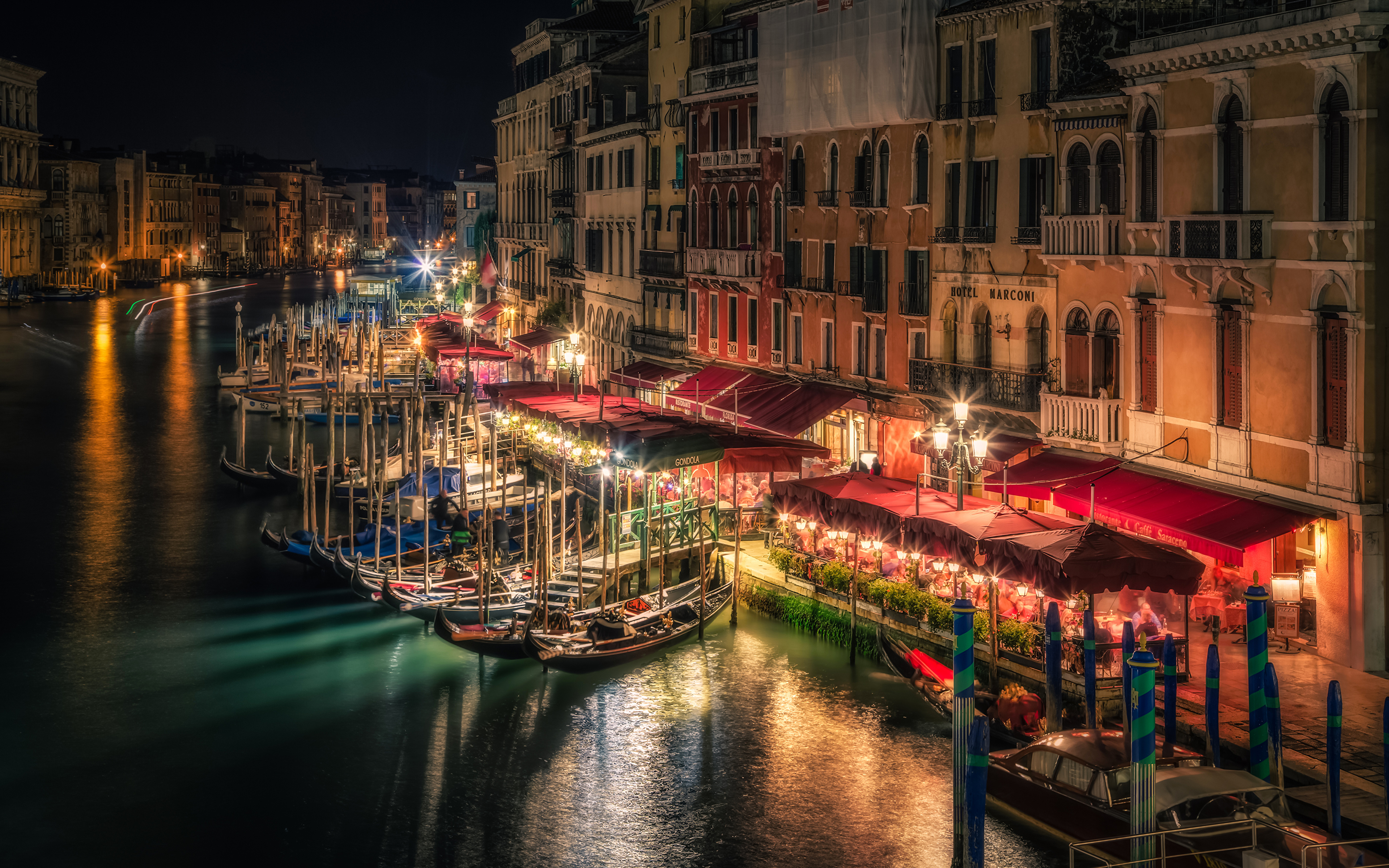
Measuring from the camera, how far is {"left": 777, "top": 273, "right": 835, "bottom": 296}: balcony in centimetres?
3584

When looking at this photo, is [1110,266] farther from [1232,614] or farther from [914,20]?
[914,20]

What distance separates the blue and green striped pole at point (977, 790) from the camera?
55.7 ft

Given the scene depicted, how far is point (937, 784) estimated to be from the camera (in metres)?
21.1

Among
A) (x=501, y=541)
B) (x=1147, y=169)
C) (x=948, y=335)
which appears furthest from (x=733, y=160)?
(x=1147, y=169)

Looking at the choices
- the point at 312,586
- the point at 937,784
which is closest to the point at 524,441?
the point at 312,586

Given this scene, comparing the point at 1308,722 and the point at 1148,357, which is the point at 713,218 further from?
the point at 1308,722

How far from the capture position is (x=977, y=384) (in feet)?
97.8

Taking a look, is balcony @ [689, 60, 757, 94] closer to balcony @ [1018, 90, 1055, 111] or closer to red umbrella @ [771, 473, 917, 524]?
Result: balcony @ [1018, 90, 1055, 111]

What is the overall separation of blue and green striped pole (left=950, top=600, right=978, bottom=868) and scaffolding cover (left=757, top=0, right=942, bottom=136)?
15903 mm

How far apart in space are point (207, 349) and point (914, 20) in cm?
6507

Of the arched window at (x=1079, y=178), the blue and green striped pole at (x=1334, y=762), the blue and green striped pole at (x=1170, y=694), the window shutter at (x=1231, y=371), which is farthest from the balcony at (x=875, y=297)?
the blue and green striped pole at (x=1334, y=762)

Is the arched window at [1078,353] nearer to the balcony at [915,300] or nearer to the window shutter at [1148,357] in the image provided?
the window shutter at [1148,357]

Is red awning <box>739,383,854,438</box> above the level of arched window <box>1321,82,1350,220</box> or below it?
below

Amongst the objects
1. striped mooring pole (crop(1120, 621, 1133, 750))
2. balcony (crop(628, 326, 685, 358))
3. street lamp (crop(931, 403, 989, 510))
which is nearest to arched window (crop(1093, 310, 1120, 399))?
street lamp (crop(931, 403, 989, 510))
